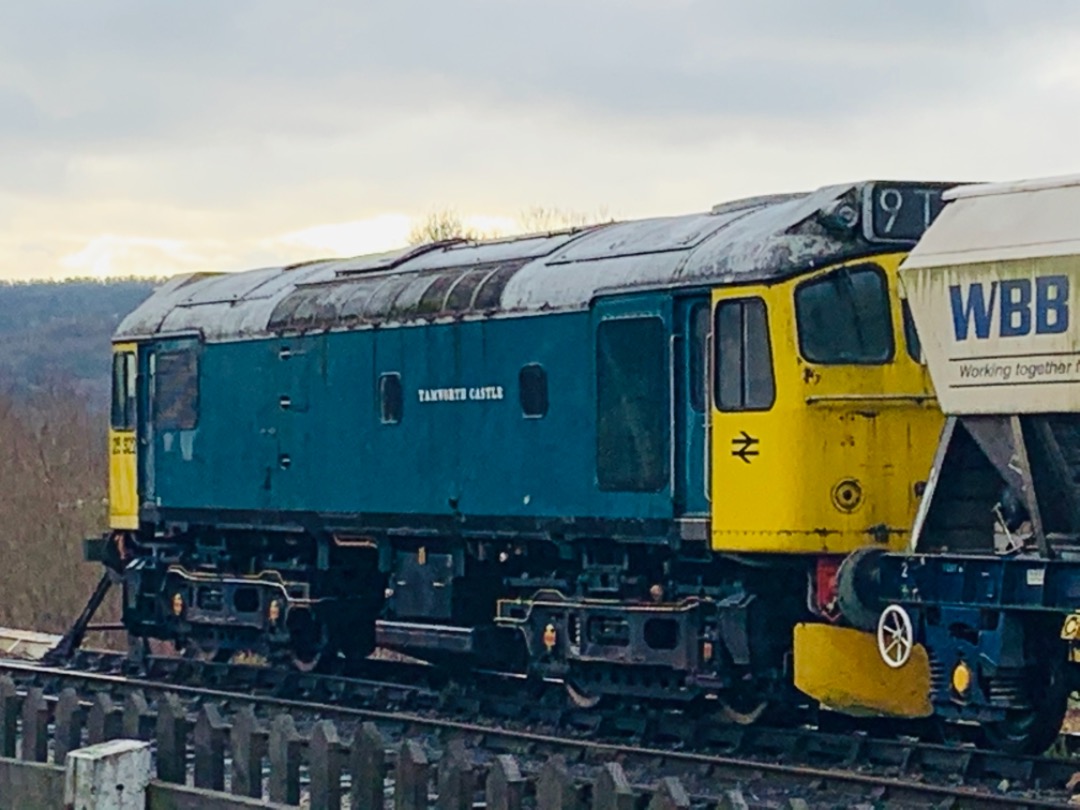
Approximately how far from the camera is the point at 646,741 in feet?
55.0

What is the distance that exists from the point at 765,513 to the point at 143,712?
15.7 ft

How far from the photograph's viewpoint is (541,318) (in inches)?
698

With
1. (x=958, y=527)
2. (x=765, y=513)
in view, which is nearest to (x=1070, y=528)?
(x=958, y=527)

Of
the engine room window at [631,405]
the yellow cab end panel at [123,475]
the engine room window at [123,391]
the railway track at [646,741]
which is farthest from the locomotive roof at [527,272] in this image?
the railway track at [646,741]

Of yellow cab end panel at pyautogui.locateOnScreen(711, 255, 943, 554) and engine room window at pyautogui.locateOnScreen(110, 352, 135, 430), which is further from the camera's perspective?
engine room window at pyautogui.locateOnScreen(110, 352, 135, 430)

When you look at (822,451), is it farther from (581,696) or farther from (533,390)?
(581,696)

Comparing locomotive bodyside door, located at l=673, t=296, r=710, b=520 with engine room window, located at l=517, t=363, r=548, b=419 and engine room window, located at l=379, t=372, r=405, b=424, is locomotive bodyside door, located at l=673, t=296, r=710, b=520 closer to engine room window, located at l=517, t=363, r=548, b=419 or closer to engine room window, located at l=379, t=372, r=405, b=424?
A: engine room window, located at l=517, t=363, r=548, b=419

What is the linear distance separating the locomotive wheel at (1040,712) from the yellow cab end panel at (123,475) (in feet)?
38.8

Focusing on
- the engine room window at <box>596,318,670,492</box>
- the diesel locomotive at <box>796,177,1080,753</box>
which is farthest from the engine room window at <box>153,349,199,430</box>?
the diesel locomotive at <box>796,177,1080,753</box>

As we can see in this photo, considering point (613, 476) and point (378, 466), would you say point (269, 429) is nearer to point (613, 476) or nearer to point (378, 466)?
point (378, 466)

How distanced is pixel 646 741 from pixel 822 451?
116 inches

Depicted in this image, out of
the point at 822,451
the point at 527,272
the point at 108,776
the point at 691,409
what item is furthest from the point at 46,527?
the point at 108,776

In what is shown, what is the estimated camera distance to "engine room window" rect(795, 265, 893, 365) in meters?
15.6

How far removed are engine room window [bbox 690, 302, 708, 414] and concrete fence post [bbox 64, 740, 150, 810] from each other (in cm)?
570
